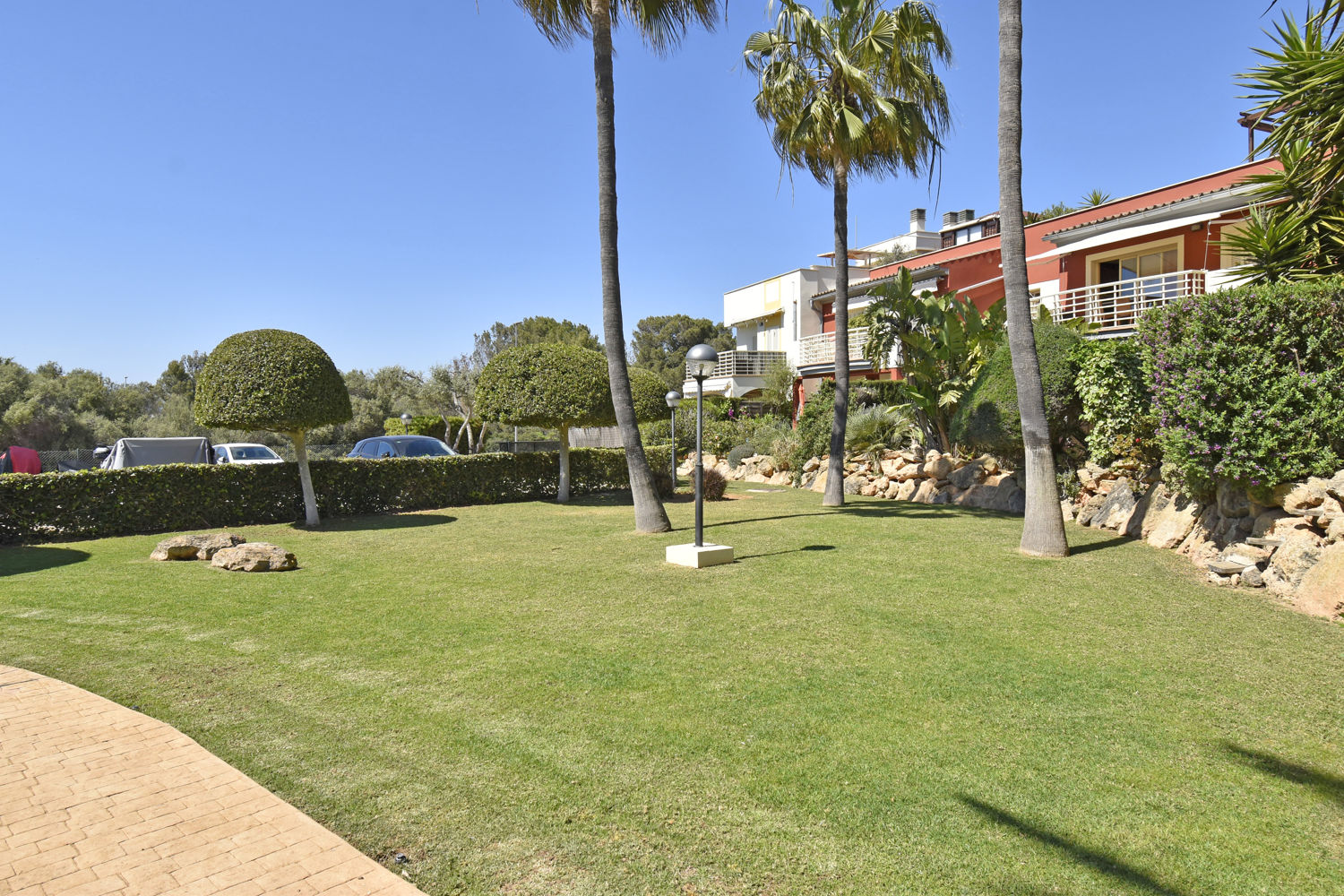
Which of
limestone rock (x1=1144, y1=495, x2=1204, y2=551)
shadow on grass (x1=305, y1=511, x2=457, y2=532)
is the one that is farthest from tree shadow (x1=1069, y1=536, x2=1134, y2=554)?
shadow on grass (x1=305, y1=511, x2=457, y2=532)

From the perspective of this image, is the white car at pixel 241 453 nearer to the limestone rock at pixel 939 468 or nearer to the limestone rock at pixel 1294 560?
the limestone rock at pixel 939 468

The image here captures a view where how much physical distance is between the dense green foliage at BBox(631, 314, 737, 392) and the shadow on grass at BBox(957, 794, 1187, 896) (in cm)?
5684

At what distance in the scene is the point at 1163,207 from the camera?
16094 millimetres

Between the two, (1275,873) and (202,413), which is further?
(202,413)

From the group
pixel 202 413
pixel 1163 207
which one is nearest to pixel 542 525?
pixel 202 413

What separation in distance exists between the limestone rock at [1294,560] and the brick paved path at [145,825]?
819 centimetres

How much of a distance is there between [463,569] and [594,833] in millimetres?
6480

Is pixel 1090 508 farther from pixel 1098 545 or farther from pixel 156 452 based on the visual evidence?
pixel 156 452

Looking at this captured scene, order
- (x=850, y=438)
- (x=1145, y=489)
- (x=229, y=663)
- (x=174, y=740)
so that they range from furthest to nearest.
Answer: (x=850, y=438) → (x=1145, y=489) → (x=229, y=663) → (x=174, y=740)

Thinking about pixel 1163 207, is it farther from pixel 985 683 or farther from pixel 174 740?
pixel 174 740

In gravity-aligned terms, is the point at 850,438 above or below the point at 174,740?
above

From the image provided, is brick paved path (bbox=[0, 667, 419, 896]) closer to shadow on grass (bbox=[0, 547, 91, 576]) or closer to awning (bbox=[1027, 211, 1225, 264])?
shadow on grass (bbox=[0, 547, 91, 576])

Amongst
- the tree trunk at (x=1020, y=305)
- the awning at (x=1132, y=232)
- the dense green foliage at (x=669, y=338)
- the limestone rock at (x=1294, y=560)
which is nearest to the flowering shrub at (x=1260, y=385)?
the limestone rock at (x=1294, y=560)

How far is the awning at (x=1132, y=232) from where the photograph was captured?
51.7 feet
